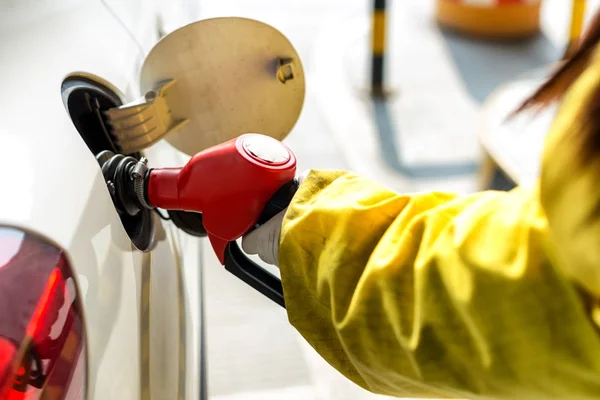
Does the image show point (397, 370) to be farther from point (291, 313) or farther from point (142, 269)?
point (142, 269)

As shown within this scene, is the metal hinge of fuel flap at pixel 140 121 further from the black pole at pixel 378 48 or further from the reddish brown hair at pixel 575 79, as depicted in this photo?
the black pole at pixel 378 48

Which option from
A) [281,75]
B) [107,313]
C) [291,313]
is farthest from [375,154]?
[107,313]

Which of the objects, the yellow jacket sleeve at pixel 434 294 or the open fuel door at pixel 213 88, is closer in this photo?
the yellow jacket sleeve at pixel 434 294

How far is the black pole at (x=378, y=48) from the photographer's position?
6.43 feet

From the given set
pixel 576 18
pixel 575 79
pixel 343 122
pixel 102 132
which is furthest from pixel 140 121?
pixel 576 18

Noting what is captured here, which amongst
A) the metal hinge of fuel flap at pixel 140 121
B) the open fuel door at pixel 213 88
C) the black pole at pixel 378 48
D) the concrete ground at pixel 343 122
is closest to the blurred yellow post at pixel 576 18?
the concrete ground at pixel 343 122

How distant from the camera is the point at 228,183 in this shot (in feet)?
2.02

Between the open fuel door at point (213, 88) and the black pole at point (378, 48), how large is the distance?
4.23ft

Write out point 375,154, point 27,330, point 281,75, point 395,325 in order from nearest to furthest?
point 27,330, point 395,325, point 281,75, point 375,154

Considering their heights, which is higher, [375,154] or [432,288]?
[432,288]

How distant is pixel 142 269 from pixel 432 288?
0.26 m

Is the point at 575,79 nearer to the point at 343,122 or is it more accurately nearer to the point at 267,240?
the point at 267,240

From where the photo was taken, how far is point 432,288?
519mm

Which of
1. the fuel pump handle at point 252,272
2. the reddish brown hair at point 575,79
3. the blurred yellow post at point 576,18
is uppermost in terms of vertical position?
the reddish brown hair at point 575,79
